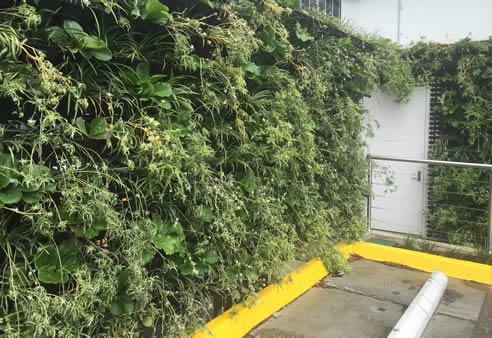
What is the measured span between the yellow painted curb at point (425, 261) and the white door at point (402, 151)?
4.23ft

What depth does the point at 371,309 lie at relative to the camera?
119 inches

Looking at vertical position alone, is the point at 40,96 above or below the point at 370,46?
below

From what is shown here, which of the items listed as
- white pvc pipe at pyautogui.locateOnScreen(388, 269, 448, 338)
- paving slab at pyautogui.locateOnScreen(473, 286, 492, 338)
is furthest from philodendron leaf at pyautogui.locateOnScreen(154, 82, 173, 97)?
paving slab at pyautogui.locateOnScreen(473, 286, 492, 338)

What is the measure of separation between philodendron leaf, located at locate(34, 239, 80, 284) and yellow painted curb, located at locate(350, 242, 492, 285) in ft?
10.6

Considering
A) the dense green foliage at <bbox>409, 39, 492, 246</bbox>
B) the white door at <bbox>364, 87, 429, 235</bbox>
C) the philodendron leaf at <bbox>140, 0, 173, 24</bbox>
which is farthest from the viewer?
the white door at <bbox>364, 87, 429, 235</bbox>

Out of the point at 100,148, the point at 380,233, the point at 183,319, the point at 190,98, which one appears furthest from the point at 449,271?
the point at 100,148

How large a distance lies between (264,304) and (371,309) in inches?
35.1

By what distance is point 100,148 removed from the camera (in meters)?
1.88

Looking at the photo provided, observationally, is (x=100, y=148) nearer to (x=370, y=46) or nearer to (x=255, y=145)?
(x=255, y=145)

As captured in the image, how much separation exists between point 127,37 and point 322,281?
280 cm

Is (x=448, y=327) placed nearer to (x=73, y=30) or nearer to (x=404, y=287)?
(x=404, y=287)

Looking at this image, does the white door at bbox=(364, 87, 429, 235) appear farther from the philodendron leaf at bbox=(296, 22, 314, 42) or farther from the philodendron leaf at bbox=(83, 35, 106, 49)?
the philodendron leaf at bbox=(83, 35, 106, 49)

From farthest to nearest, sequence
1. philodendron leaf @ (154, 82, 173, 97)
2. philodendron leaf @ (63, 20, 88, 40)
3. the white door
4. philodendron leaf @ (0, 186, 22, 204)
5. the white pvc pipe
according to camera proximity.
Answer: the white door → the white pvc pipe → philodendron leaf @ (154, 82, 173, 97) → philodendron leaf @ (63, 20, 88, 40) → philodendron leaf @ (0, 186, 22, 204)

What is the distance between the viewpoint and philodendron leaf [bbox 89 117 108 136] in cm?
163
